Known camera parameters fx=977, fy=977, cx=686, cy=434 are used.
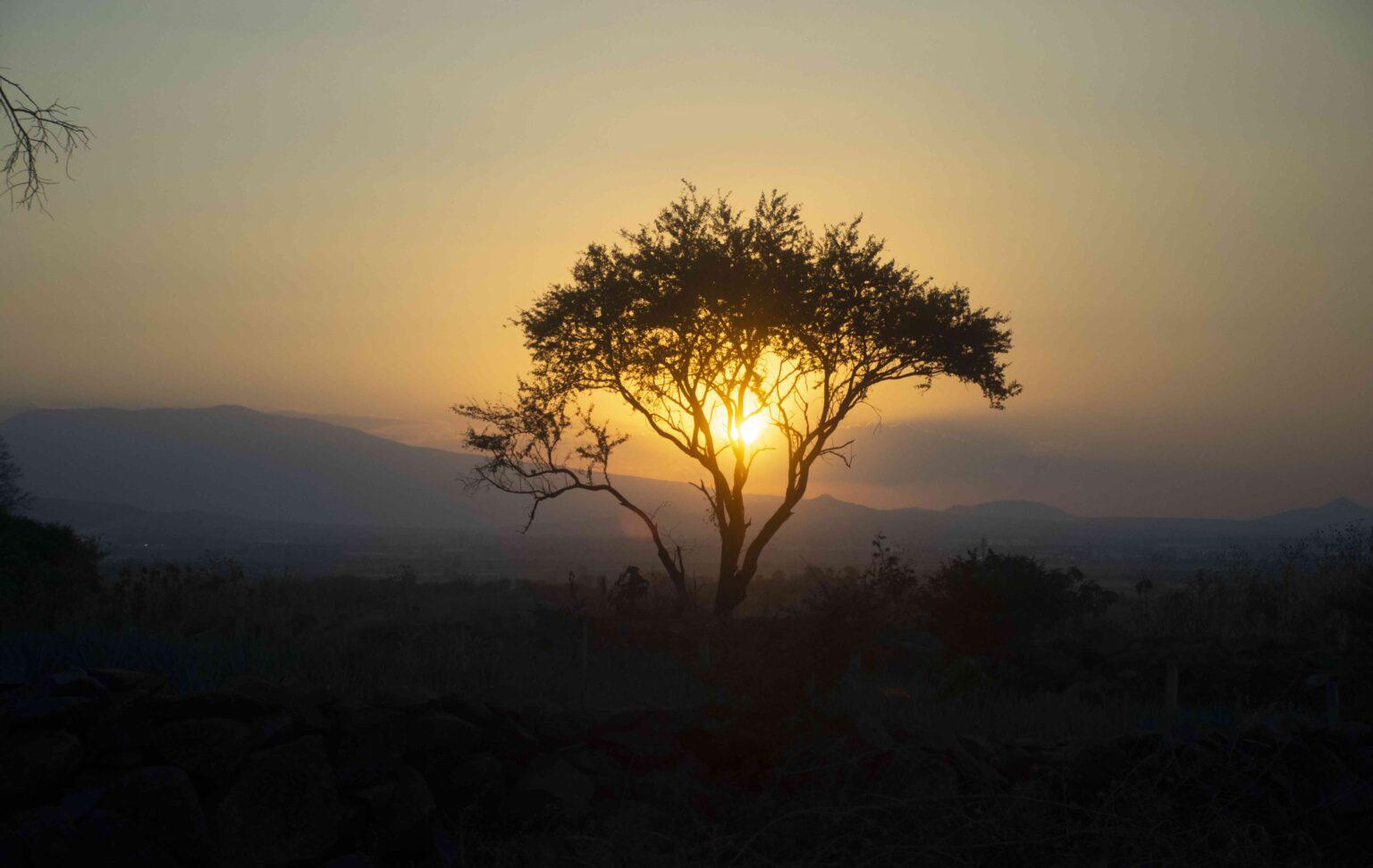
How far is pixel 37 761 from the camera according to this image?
684 centimetres

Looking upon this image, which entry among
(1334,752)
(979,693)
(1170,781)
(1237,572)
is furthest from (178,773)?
(1237,572)

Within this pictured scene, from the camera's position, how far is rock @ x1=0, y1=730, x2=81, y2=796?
6730 millimetres

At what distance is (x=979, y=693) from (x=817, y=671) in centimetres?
506

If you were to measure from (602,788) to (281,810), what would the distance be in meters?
2.61

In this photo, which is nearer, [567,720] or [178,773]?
[178,773]

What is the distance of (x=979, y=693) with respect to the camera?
14.5 m

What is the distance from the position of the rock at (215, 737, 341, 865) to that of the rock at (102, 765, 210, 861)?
0.18m

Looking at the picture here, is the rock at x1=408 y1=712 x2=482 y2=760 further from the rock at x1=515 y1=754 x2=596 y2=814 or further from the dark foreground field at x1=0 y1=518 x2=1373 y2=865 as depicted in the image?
the rock at x1=515 y1=754 x2=596 y2=814

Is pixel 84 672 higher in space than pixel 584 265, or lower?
lower

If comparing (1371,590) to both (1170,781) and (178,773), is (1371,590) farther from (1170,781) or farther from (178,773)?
(178,773)

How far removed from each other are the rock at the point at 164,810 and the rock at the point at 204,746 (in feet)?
1.05

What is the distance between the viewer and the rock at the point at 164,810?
6734 millimetres

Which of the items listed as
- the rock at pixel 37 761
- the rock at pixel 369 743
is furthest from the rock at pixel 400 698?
the rock at pixel 37 761

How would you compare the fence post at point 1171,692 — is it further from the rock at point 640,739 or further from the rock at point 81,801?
the rock at point 81,801
